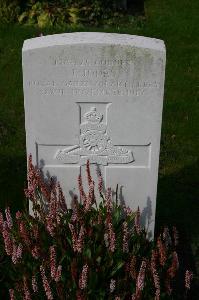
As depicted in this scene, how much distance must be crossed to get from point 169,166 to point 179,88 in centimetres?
208

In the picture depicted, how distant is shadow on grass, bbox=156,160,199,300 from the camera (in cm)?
540

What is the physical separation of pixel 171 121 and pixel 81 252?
3762 millimetres

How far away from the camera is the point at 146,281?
416 cm

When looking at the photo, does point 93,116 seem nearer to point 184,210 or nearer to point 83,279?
point 83,279

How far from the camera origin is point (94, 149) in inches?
183

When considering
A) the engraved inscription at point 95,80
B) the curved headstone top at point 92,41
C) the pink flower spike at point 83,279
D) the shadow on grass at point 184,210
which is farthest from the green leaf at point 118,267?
the curved headstone top at point 92,41

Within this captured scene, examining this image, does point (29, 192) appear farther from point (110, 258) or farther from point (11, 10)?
point (11, 10)

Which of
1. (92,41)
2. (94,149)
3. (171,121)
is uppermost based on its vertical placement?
(92,41)

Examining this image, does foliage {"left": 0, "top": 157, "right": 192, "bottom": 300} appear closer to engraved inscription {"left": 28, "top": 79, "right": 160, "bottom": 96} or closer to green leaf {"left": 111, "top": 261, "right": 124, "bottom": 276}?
green leaf {"left": 111, "top": 261, "right": 124, "bottom": 276}

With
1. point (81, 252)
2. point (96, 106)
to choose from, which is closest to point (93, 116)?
point (96, 106)

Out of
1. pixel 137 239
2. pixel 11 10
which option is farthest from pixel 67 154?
pixel 11 10

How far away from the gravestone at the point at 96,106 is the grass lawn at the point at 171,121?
121 cm

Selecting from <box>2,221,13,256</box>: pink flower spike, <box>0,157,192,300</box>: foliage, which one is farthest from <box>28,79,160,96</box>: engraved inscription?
<box>2,221,13,256</box>: pink flower spike

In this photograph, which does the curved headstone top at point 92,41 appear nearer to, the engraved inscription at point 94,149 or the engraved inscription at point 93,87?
the engraved inscription at point 93,87
